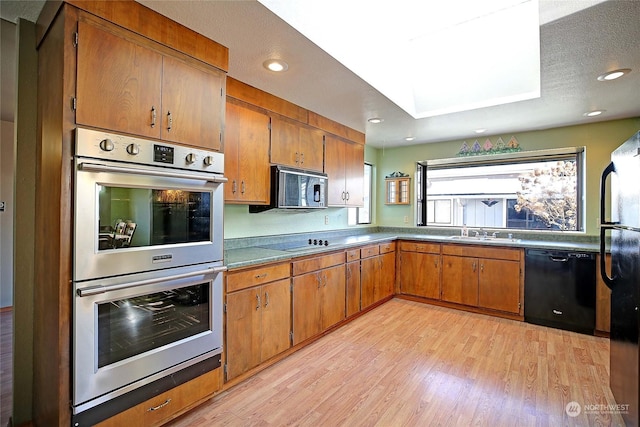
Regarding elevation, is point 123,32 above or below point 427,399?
above

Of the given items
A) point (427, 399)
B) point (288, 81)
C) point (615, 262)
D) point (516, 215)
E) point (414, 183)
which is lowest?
point (427, 399)

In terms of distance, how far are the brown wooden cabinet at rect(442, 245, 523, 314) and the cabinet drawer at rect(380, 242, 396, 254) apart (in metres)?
0.66

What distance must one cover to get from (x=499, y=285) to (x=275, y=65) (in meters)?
3.47

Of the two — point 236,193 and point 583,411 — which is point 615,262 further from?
point 236,193

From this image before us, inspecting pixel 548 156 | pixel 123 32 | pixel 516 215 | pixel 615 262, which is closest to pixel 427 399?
pixel 615 262

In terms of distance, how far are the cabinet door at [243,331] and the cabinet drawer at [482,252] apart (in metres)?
2.75

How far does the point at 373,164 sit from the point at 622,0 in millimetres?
3825

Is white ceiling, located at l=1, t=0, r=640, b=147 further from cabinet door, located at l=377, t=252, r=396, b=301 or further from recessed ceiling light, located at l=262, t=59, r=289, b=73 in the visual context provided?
cabinet door, located at l=377, t=252, r=396, b=301

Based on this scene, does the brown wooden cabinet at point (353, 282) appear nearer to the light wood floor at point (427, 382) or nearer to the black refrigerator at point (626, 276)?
the light wood floor at point (427, 382)

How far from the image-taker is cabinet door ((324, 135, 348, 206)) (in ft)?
12.1

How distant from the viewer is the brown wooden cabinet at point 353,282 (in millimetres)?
3479

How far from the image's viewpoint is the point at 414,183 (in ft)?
16.5

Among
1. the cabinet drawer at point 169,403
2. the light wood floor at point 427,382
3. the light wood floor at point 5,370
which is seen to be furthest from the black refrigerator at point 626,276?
the light wood floor at point 5,370
